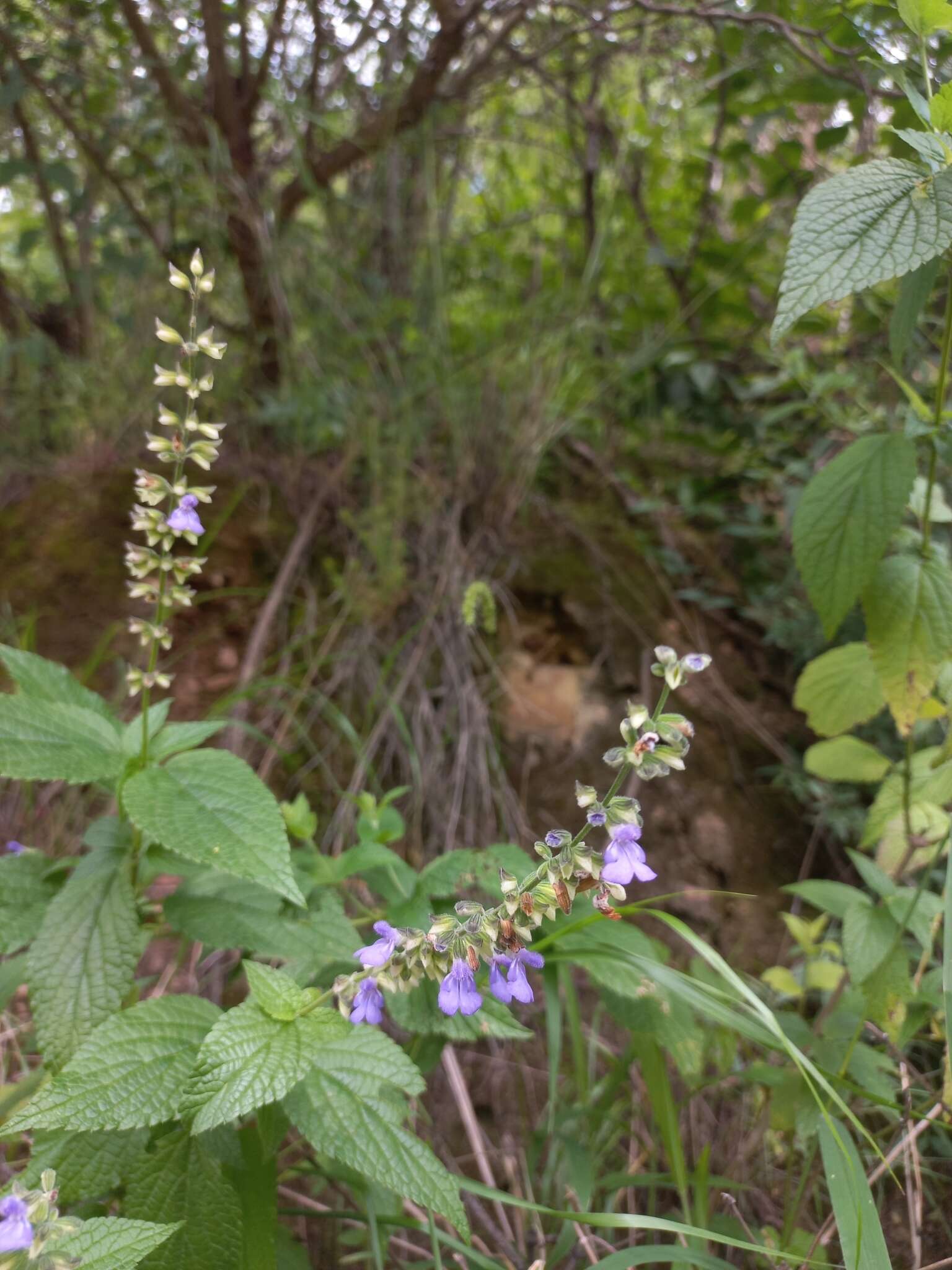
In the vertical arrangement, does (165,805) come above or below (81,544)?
below

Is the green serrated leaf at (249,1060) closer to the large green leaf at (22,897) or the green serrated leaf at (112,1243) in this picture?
the green serrated leaf at (112,1243)

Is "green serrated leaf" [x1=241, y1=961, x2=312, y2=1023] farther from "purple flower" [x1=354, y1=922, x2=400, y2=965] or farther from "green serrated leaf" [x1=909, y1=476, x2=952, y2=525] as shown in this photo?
"green serrated leaf" [x1=909, y1=476, x2=952, y2=525]

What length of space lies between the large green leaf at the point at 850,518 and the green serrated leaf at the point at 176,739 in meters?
0.98

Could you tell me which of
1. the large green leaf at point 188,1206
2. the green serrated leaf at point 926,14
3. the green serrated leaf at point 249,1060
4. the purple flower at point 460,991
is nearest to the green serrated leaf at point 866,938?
the purple flower at point 460,991

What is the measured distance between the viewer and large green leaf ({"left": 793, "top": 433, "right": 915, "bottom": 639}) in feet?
4.00

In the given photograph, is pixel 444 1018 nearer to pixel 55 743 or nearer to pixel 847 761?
pixel 55 743

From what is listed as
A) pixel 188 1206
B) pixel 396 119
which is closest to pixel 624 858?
pixel 188 1206

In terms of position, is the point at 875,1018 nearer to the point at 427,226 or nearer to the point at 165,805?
the point at 165,805

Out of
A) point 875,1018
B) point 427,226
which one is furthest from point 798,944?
point 427,226

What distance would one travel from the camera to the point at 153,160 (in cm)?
279

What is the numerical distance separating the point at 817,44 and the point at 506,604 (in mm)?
1665

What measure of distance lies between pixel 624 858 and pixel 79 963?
736mm

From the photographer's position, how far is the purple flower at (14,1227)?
635 mm

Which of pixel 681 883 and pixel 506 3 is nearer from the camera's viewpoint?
pixel 681 883
